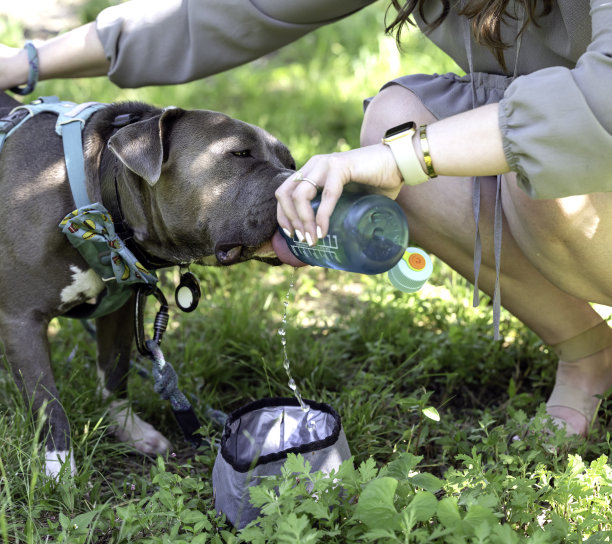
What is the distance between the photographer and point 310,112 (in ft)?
16.1

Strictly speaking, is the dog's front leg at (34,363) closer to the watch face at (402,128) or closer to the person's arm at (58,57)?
the person's arm at (58,57)

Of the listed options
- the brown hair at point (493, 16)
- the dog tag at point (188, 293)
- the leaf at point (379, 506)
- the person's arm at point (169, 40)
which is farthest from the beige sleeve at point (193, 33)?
the leaf at point (379, 506)

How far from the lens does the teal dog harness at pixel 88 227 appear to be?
7.30 feet

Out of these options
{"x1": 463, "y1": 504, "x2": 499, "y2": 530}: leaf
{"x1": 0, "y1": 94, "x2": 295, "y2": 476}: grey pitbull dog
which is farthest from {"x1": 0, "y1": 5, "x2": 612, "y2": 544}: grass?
{"x1": 0, "y1": 94, "x2": 295, "y2": 476}: grey pitbull dog

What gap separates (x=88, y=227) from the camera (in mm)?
2223

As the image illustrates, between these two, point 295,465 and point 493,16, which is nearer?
point 295,465

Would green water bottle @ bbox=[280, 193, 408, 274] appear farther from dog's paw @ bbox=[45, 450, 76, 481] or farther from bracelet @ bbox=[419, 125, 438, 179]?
dog's paw @ bbox=[45, 450, 76, 481]

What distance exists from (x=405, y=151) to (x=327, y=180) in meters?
0.19

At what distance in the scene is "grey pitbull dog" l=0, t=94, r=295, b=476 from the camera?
2.27 metres

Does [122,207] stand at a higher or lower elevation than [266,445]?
higher

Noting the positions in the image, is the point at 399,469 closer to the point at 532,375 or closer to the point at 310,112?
the point at 532,375

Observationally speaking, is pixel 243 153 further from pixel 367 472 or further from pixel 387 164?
pixel 367 472

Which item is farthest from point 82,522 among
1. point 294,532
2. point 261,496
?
point 294,532

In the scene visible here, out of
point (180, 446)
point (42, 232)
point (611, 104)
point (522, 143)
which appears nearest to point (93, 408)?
point (180, 446)
